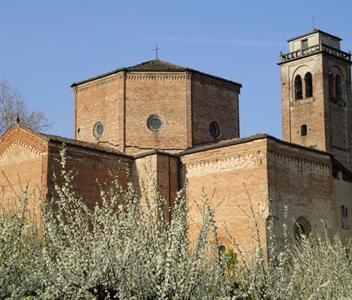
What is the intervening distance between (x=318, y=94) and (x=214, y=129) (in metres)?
10.3

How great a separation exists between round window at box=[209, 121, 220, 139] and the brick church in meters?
0.04

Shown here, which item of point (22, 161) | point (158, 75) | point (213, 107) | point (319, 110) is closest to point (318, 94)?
point (319, 110)

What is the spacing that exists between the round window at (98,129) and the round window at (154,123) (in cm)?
180

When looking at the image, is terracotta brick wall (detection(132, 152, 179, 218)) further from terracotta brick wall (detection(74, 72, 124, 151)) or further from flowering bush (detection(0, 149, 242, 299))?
flowering bush (detection(0, 149, 242, 299))

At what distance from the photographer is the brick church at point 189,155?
60.4ft

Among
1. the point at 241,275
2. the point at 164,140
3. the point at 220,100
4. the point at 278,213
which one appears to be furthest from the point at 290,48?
the point at 241,275

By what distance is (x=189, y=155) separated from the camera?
20281mm

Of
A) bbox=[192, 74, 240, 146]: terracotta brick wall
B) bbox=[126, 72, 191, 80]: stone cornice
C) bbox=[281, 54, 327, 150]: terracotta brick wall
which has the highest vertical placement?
bbox=[281, 54, 327, 150]: terracotta brick wall

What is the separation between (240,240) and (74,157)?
17.9 feet

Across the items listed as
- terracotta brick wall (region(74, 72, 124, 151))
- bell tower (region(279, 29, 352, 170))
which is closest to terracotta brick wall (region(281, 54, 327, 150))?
bell tower (region(279, 29, 352, 170))

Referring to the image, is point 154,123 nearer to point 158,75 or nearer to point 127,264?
point 158,75

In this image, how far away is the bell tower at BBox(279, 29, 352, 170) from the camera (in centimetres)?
3106

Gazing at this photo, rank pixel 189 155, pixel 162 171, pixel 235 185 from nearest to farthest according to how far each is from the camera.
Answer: pixel 235 185 → pixel 162 171 → pixel 189 155

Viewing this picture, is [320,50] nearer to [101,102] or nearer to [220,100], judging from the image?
[220,100]
